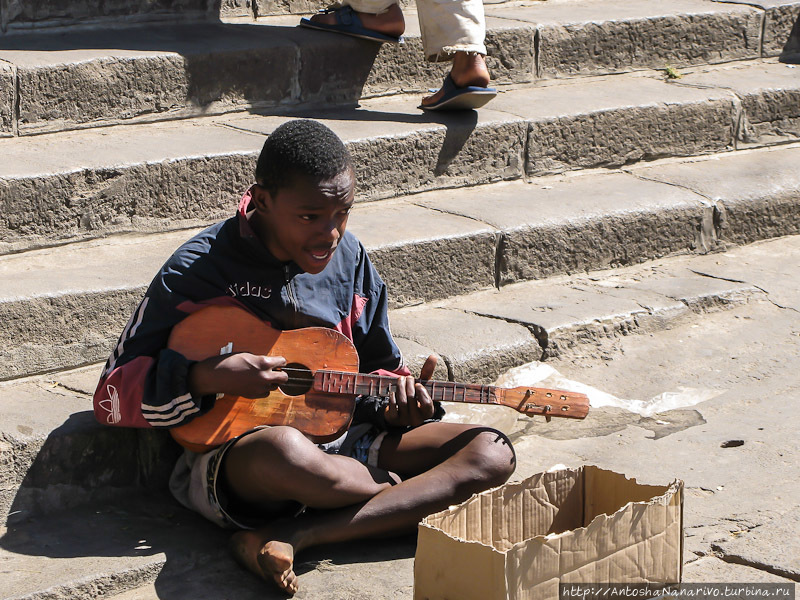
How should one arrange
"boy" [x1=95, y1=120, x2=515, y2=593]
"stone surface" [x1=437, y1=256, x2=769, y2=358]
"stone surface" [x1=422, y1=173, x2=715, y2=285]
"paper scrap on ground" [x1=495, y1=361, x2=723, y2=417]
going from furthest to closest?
"stone surface" [x1=422, y1=173, x2=715, y2=285] → "stone surface" [x1=437, y1=256, x2=769, y2=358] → "paper scrap on ground" [x1=495, y1=361, x2=723, y2=417] → "boy" [x1=95, y1=120, x2=515, y2=593]

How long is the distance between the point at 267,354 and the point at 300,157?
493 mm

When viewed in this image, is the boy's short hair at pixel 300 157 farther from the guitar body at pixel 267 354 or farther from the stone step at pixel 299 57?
the stone step at pixel 299 57

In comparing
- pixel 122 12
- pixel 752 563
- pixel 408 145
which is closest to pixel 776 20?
pixel 408 145

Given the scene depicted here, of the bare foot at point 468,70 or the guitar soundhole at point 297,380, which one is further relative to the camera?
the bare foot at point 468,70

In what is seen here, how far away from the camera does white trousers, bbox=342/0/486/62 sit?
14.4 feet

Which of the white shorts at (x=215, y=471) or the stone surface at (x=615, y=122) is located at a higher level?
the stone surface at (x=615, y=122)

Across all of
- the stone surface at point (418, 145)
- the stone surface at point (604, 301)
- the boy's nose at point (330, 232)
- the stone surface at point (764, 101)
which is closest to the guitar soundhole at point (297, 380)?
the boy's nose at point (330, 232)

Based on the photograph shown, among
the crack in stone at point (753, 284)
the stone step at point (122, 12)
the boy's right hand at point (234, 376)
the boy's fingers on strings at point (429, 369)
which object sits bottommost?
the crack in stone at point (753, 284)

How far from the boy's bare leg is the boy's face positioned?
0.51 meters

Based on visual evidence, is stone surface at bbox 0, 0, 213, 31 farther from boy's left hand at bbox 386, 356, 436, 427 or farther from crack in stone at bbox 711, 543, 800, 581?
crack in stone at bbox 711, 543, 800, 581

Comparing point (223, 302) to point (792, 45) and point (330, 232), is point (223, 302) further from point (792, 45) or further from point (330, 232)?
point (792, 45)

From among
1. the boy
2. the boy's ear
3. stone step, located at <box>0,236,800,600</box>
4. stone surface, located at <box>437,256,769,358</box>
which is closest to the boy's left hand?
the boy

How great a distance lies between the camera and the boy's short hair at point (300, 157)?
8.59 feet

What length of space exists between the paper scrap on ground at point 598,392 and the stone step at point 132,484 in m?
0.04
